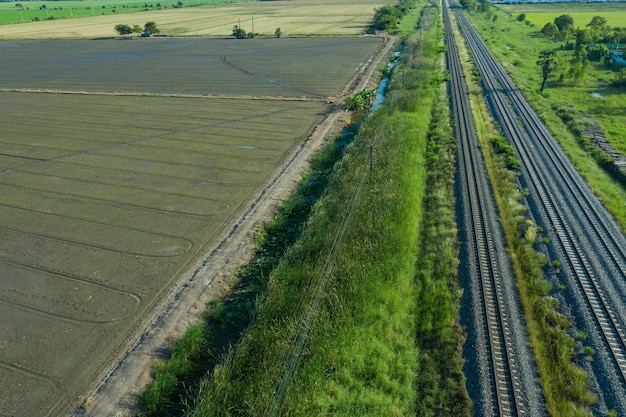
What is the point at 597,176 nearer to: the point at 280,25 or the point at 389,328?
the point at 389,328

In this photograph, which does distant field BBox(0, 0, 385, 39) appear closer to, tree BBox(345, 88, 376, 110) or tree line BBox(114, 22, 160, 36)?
tree line BBox(114, 22, 160, 36)

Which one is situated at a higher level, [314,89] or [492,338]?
[314,89]

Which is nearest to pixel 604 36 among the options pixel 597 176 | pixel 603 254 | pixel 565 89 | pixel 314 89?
pixel 565 89

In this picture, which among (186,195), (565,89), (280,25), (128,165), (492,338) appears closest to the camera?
(492,338)

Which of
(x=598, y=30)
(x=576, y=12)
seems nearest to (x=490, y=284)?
(x=598, y=30)

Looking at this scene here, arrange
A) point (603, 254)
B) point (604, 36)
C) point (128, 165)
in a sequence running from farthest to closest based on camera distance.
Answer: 1. point (604, 36)
2. point (128, 165)
3. point (603, 254)

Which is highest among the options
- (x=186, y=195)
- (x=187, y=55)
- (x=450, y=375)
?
(x=187, y=55)

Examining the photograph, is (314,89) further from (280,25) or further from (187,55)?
(280,25)

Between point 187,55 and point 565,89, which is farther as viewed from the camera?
point 187,55

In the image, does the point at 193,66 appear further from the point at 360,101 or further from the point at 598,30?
the point at 598,30
